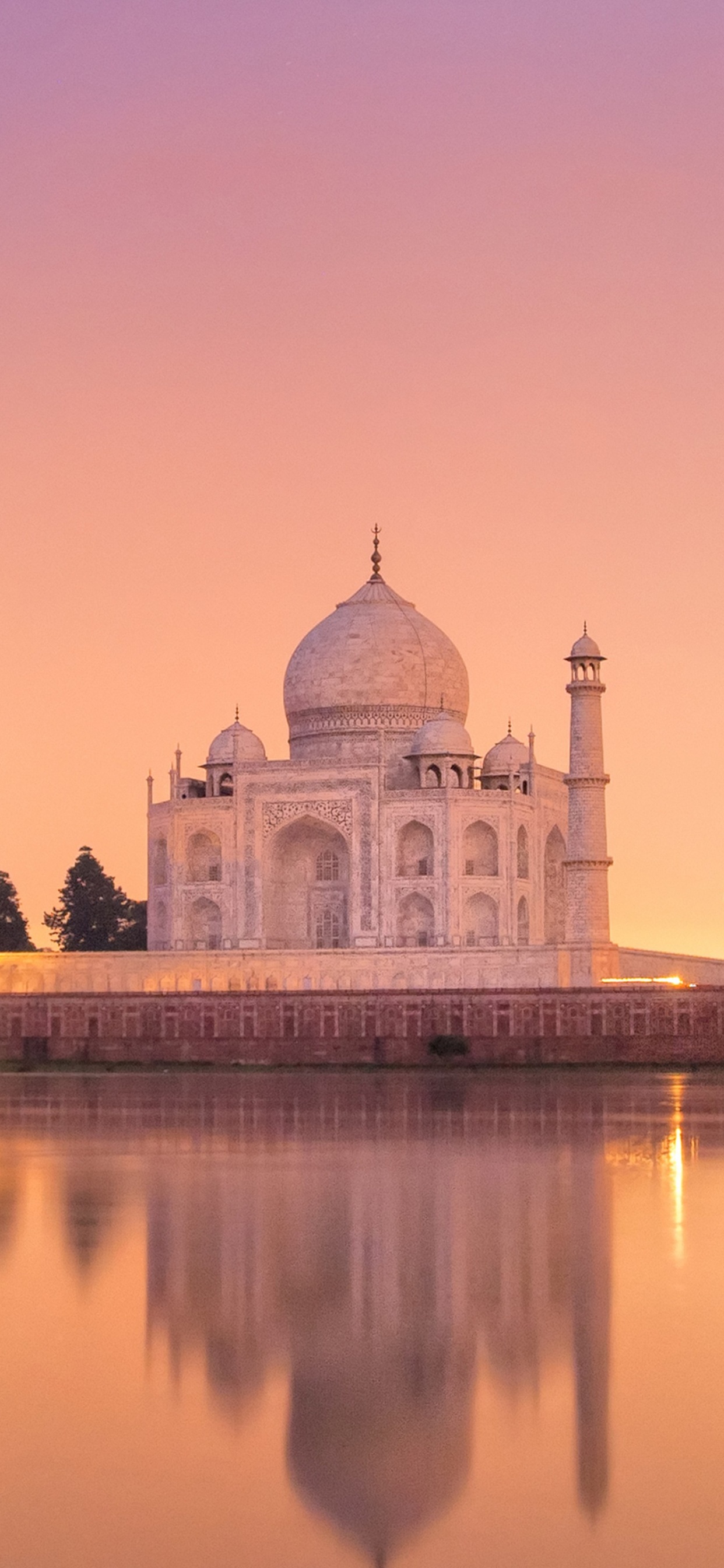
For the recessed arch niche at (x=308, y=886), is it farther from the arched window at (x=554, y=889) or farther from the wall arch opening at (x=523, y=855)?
the arched window at (x=554, y=889)

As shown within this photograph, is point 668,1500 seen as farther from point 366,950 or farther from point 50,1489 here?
point 366,950

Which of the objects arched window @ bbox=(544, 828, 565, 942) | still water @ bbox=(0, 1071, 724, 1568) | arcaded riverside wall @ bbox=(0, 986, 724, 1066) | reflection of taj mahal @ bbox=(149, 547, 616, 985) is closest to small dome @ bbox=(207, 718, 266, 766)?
reflection of taj mahal @ bbox=(149, 547, 616, 985)

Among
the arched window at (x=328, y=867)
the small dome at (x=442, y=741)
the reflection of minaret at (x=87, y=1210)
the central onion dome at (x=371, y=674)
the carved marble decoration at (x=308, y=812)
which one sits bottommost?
the reflection of minaret at (x=87, y=1210)

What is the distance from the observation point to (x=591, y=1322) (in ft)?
23.6

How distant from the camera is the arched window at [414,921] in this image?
3950 cm

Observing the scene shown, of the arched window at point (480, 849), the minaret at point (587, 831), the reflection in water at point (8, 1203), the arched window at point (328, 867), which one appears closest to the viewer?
the reflection in water at point (8, 1203)

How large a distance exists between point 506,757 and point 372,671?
10.2 ft

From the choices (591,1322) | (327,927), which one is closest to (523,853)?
(327,927)

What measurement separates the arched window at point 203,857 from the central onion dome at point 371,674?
3427 mm

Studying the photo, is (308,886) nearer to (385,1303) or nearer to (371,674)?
(371,674)

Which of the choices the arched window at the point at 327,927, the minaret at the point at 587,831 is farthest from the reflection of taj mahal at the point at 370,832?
the minaret at the point at 587,831

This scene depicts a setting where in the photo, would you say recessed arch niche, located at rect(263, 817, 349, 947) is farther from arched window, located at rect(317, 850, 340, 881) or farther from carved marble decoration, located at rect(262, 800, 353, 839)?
carved marble decoration, located at rect(262, 800, 353, 839)

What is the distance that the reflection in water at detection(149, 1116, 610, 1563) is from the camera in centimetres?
516

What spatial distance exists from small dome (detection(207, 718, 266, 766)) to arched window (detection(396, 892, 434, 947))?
430 centimetres
